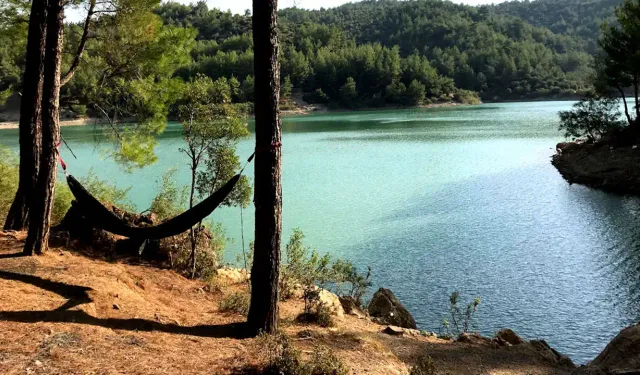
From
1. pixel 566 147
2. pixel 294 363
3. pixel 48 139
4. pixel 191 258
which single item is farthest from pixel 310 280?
pixel 566 147

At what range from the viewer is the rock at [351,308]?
223 inches

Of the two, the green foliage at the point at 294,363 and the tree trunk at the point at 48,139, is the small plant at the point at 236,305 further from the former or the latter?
the tree trunk at the point at 48,139

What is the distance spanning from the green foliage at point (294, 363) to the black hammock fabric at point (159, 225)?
1395 millimetres

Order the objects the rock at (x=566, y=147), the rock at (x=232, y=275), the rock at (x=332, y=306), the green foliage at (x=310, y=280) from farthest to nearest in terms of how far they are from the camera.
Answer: the rock at (x=566, y=147) → the rock at (x=232, y=275) → the rock at (x=332, y=306) → the green foliage at (x=310, y=280)

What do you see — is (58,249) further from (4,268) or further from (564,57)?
(564,57)

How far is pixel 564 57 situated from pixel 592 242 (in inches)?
3535

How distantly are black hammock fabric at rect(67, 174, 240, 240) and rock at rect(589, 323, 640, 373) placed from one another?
3515mm

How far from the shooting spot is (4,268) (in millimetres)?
4258

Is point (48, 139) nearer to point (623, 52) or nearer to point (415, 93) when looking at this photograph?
point (623, 52)

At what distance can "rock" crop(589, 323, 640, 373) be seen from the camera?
4191 millimetres

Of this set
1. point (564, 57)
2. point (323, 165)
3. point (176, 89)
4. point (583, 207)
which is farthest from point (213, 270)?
point (564, 57)

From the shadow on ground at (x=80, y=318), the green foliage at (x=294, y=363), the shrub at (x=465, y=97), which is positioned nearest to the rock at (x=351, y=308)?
the shadow on ground at (x=80, y=318)

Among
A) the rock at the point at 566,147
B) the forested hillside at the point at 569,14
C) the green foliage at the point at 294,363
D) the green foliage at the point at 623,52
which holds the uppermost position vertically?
the forested hillside at the point at 569,14

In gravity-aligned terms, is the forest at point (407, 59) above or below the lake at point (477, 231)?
above
